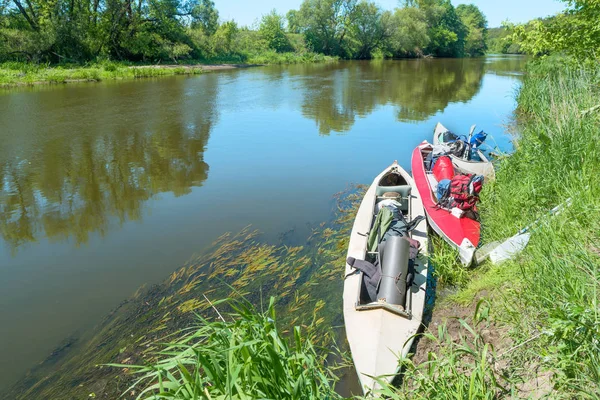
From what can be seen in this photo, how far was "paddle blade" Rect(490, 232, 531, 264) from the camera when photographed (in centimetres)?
473

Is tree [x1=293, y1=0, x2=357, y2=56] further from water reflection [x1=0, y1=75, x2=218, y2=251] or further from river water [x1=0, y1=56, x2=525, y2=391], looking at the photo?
water reflection [x1=0, y1=75, x2=218, y2=251]

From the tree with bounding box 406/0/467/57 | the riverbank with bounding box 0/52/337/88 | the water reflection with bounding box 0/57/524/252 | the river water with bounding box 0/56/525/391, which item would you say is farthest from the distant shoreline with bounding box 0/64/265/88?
the tree with bounding box 406/0/467/57

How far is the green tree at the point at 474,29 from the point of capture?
233ft

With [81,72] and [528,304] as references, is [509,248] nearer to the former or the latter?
[528,304]

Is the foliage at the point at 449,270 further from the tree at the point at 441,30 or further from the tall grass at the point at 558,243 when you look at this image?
the tree at the point at 441,30

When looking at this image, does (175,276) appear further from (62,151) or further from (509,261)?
(62,151)

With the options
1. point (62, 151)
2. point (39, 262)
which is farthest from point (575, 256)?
point (62, 151)

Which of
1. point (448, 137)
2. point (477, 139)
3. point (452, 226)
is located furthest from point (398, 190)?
point (448, 137)

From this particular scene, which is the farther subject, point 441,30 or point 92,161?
point 441,30

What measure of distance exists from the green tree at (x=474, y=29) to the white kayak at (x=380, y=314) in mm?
75374

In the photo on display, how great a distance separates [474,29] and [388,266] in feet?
269

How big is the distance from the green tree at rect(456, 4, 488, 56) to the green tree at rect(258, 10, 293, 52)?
116 ft

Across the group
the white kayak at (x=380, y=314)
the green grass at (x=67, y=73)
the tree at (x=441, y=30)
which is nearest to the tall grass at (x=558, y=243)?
the white kayak at (x=380, y=314)

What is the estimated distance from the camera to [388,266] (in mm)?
4547
